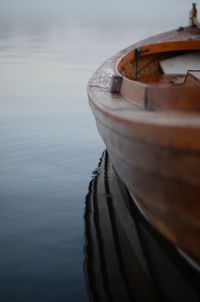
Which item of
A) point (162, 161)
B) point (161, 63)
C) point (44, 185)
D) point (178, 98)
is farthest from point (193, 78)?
point (161, 63)

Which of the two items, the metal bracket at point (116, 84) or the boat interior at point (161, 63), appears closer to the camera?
the metal bracket at point (116, 84)

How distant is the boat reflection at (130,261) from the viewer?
3.20 m

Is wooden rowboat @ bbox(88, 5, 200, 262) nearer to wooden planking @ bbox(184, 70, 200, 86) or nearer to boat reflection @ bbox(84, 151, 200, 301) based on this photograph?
boat reflection @ bbox(84, 151, 200, 301)

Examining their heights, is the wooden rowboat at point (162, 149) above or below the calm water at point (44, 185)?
above

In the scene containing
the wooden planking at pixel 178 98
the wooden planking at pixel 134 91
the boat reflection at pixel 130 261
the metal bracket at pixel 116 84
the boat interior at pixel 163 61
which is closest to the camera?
the wooden planking at pixel 178 98

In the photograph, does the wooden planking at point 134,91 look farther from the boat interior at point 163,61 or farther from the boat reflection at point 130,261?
the boat interior at point 163,61

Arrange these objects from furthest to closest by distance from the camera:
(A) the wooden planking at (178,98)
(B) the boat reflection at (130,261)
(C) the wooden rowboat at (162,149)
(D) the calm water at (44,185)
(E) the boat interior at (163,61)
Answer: (E) the boat interior at (163,61) < (D) the calm water at (44,185) < (B) the boat reflection at (130,261) < (A) the wooden planking at (178,98) < (C) the wooden rowboat at (162,149)

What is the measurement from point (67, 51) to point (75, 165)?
16.4 meters

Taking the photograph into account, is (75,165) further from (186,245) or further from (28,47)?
(28,47)

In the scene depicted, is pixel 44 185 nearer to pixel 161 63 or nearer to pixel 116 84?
pixel 116 84

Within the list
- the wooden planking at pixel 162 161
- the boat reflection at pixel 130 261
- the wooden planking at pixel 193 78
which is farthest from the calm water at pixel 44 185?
the wooden planking at pixel 193 78

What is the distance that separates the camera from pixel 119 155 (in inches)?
121

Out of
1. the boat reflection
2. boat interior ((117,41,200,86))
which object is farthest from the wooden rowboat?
boat interior ((117,41,200,86))

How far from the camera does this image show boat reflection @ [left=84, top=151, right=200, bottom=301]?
10.5 ft
